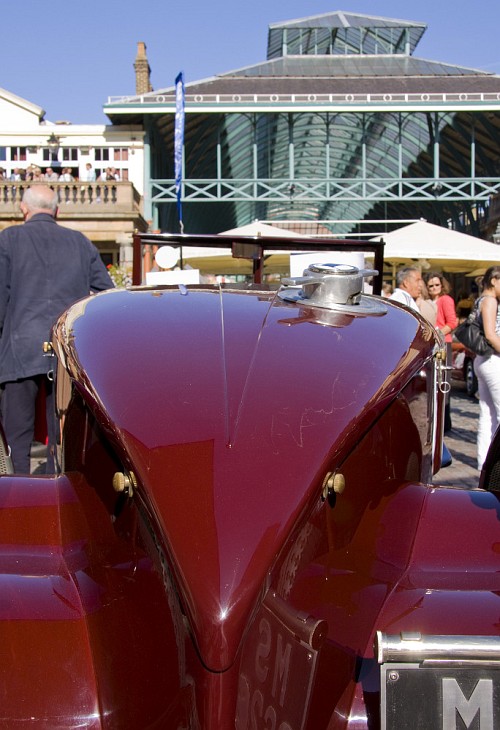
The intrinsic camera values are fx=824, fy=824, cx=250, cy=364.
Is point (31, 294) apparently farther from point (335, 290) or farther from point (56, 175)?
point (56, 175)

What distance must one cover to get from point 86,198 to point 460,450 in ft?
77.8

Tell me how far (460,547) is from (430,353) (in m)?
0.62

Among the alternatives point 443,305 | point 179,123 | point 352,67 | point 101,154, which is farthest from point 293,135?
point 443,305

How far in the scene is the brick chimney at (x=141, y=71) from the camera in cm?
4506

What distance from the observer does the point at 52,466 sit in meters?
2.99

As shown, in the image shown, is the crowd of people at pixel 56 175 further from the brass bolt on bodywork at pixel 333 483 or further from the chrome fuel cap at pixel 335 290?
the brass bolt on bodywork at pixel 333 483

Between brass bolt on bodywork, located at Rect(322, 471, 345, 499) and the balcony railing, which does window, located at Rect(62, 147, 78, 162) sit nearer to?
the balcony railing

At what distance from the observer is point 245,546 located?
1.55 meters

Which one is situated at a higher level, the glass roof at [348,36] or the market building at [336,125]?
the glass roof at [348,36]

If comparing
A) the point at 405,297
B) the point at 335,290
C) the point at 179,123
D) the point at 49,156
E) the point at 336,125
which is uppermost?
the point at 336,125

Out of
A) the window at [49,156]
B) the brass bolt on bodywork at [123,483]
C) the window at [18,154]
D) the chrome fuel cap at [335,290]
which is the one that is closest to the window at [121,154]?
the window at [49,156]

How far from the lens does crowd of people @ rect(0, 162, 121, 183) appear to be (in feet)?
97.3

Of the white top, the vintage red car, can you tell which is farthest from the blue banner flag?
the vintage red car

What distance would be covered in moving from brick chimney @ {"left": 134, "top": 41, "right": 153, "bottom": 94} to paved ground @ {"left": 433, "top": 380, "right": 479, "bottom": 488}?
3691cm
